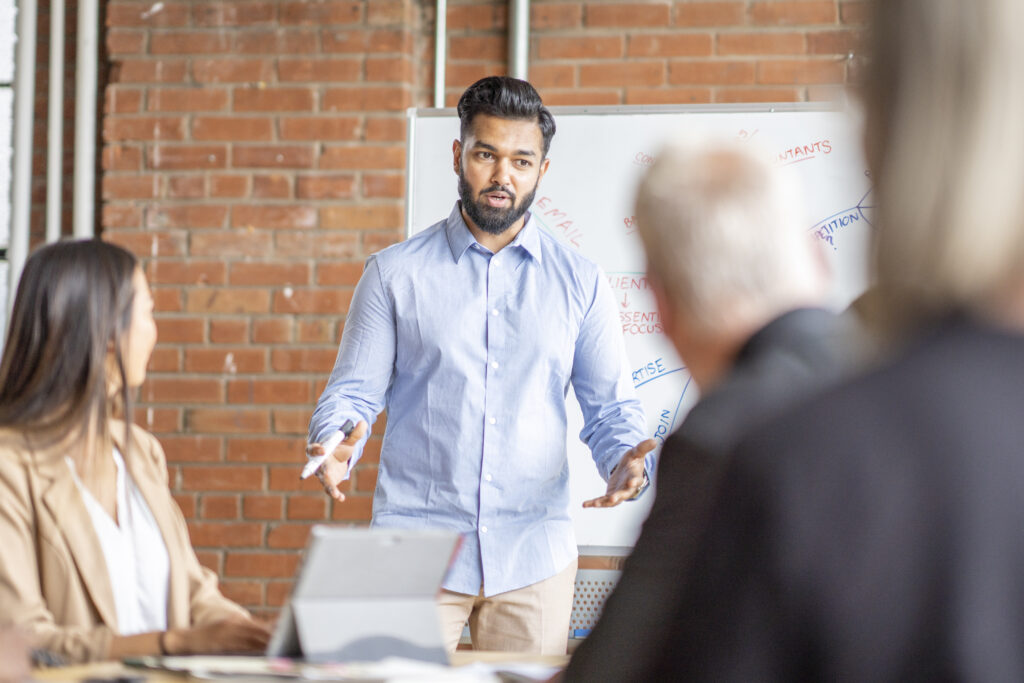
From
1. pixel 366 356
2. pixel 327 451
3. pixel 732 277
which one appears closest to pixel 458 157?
pixel 366 356

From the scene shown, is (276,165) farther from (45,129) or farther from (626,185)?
(626,185)

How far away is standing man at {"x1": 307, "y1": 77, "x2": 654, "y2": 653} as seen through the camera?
7.54 ft

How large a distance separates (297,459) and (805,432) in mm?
2975

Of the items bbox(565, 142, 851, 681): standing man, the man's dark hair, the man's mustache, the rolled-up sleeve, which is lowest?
the rolled-up sleeve

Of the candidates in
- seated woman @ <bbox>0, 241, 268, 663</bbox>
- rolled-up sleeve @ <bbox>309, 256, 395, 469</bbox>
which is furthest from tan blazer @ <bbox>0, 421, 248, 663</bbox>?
rolled-up sleeve @ <bbox>309, 256, 395, 469</bbox>

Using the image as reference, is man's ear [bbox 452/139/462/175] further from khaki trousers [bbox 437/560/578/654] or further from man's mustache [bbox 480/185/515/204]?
khaki trousers [bbox 437/560/578/654]

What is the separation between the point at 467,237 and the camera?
2.51 meters

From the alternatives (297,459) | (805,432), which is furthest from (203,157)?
(805,432)

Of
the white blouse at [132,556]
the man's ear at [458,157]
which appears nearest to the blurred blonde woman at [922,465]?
the white blouse at [132,556]

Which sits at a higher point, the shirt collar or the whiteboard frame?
the whiteboard frame

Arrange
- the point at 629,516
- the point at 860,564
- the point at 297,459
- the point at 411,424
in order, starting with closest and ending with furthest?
the point at 860,564 < the point at 411,424 < the point at 629,516 < the point at 297,459

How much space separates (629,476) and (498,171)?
0.79 m

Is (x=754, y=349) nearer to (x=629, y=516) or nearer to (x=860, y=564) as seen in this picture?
(x=860, y=564)

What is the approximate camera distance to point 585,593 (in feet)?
9.93
